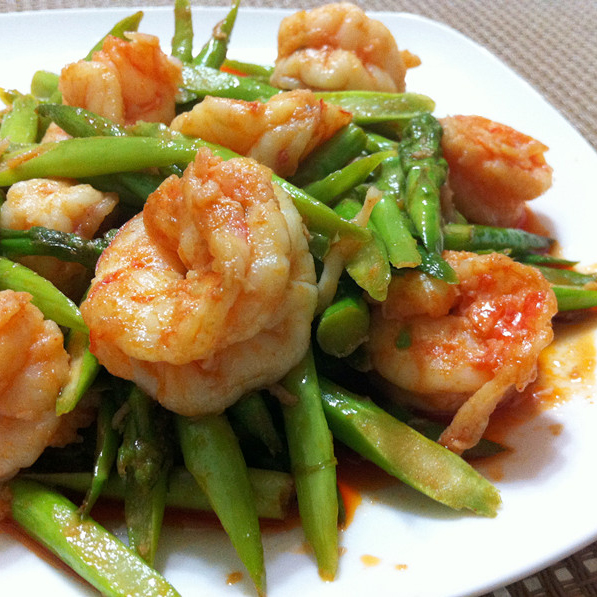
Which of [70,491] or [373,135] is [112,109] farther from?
[70,491]

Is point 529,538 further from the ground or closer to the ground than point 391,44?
closer to the ground

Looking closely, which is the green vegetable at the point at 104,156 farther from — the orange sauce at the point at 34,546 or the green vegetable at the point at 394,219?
the orange sauce at the point at 34,546

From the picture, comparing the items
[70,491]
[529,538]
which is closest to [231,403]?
Answer: [70,491]

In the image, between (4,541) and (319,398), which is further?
(319,398)

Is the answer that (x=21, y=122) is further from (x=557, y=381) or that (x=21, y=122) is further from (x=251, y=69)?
(x=557, y=381)

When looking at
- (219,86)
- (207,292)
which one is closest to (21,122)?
(219,86)

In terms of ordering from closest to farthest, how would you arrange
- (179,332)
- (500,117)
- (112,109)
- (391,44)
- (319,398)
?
1. (179,332)
2. (319,398)
3. (112,109)
4. (391,44)
5. (500,117)

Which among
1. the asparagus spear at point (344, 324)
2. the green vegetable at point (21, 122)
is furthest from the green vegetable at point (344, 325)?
the green vegetable at point (21, 122)
